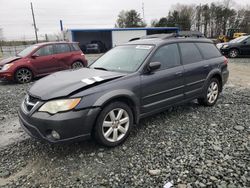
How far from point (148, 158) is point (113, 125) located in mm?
681

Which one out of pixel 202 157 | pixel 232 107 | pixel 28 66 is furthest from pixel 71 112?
pixel 28 66

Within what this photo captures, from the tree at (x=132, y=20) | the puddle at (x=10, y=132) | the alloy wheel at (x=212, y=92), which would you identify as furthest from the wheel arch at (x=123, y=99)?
the tree at (x=132, y=20)

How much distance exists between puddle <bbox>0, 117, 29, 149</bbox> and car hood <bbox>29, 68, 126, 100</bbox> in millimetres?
1020

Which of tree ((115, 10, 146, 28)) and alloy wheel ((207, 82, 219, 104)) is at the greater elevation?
tree ((115, 10, 146, 28))

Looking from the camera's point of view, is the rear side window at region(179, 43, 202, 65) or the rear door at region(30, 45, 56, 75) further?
A: the rear door at region(30, 45, 56, 75)

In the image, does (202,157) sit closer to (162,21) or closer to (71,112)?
(71,112)

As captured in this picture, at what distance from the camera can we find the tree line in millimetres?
47344

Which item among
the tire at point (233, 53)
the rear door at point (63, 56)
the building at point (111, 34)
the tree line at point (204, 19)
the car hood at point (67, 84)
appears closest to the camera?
the car hood at point (67, 84)

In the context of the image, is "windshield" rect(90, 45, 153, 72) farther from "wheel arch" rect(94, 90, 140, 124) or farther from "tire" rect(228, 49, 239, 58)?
"tire" rect(228, 49, 239, 58)

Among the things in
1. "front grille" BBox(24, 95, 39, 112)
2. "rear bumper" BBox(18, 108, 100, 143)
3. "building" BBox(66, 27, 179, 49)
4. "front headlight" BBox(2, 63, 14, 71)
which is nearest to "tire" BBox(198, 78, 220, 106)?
"rear bumper" BBox(18, 108, 100, 143)

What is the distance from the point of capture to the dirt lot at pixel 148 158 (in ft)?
8.15

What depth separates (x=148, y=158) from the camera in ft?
9.52

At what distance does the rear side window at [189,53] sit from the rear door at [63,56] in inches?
231

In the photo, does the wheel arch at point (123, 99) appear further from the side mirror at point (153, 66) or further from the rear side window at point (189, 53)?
the rear side window at point (189, 53)
